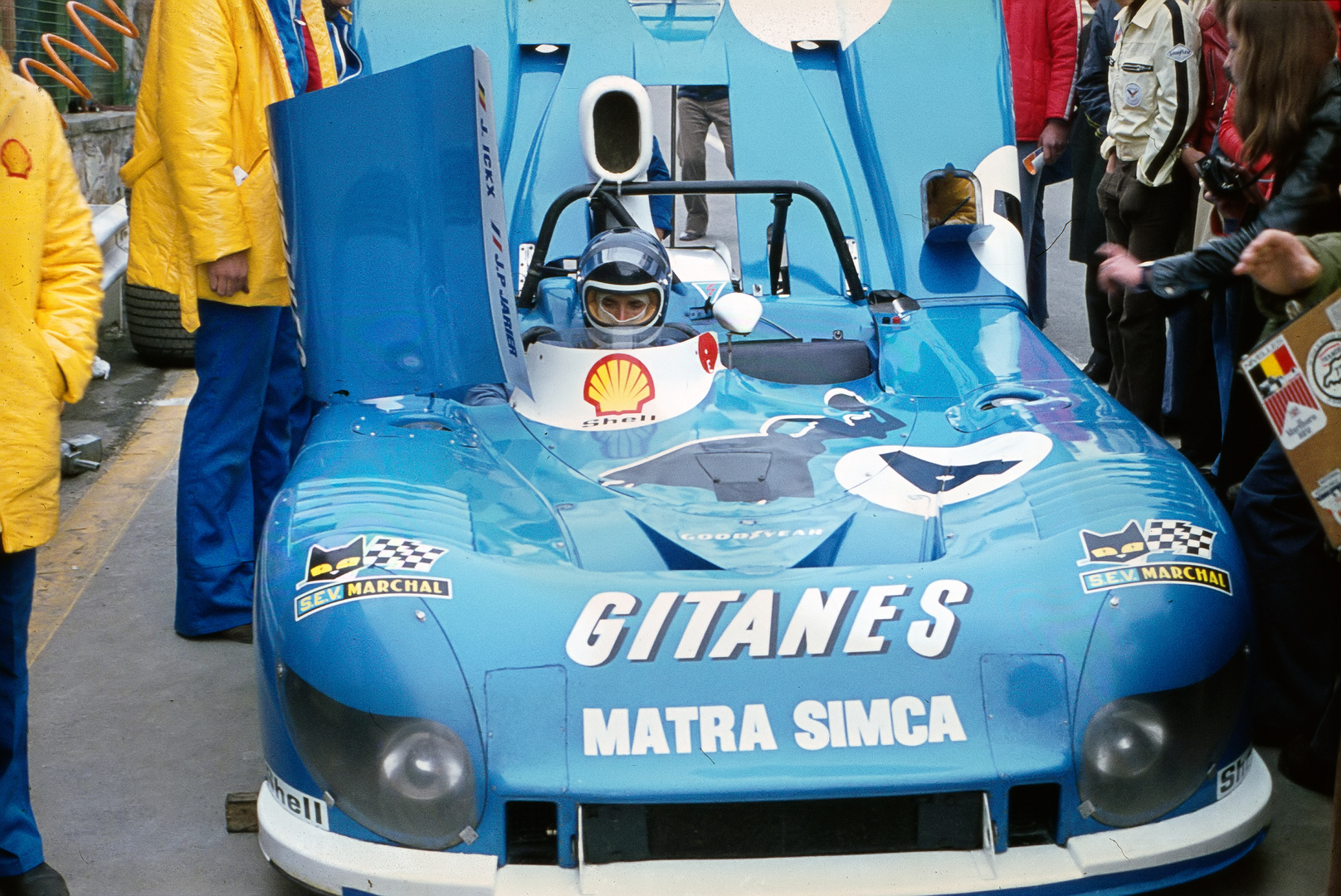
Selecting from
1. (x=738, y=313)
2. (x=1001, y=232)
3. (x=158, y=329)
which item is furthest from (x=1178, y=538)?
(x=158, y=329)

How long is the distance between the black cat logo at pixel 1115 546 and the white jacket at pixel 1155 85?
9.50 ft

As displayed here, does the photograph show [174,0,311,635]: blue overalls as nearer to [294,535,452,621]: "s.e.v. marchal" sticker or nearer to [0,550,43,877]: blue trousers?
[0,550,43,877]: blue trousers

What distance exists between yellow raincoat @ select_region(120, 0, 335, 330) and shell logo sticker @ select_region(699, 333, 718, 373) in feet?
3.87

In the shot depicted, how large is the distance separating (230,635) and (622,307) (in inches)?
61.5

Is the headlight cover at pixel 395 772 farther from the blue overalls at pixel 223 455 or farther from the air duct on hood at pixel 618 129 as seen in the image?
the air duct on hood at pixel 618 129

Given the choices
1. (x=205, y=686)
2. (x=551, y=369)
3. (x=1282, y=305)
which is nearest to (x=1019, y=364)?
(x=1282, y=305)

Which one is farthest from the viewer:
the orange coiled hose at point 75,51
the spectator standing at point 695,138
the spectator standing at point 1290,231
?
the orange coiled hose at point 75,51

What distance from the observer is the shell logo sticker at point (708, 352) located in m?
3.61

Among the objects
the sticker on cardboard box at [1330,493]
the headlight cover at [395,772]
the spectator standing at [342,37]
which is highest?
the spectator standing at [342,37]

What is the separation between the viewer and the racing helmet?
350cm

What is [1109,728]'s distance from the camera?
241cm

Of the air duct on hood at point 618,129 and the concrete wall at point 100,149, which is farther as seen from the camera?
the concrete wall at point 100,149

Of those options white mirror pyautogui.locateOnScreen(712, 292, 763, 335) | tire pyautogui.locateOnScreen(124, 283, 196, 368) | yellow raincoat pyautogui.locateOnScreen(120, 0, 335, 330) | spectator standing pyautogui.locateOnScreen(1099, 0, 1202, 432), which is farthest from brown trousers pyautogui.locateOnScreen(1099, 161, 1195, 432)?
tire pyautogui.locateOnScreen(124, 283, 196, 368)

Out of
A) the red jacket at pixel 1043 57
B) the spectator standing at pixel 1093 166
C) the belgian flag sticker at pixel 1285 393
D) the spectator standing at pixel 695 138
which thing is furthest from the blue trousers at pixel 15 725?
the red jacket at pixel 1043 57
